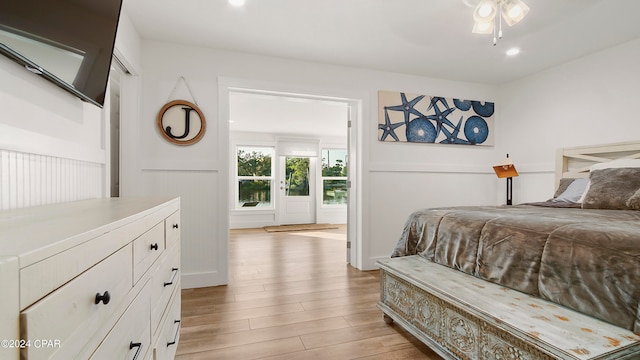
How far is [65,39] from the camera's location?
1.16 meters

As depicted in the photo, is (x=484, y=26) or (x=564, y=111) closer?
(x=484, y=26)

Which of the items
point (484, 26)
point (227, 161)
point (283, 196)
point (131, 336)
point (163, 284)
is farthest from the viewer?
point (283, 196)

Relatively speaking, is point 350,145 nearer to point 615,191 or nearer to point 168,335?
point 615,191

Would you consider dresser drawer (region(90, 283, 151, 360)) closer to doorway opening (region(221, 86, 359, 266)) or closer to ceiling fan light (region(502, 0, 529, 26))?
ceiling fan light (region(502, 0, 529, 26))

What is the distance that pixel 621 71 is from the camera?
2.84 metres

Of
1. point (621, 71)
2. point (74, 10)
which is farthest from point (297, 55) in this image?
point (621, 71)

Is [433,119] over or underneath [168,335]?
over

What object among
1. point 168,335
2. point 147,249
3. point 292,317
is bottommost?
point 292,317

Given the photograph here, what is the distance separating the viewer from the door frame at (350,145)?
289 centimetres

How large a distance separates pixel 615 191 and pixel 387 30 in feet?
6.82

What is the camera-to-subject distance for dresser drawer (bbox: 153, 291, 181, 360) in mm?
1164

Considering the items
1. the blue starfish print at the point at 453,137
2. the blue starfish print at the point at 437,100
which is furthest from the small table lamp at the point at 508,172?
the blue starfish print at the point at 437,100

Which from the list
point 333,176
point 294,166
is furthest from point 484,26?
point 333,176

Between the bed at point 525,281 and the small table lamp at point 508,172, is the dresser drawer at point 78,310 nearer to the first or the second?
the bed at point 525,281
